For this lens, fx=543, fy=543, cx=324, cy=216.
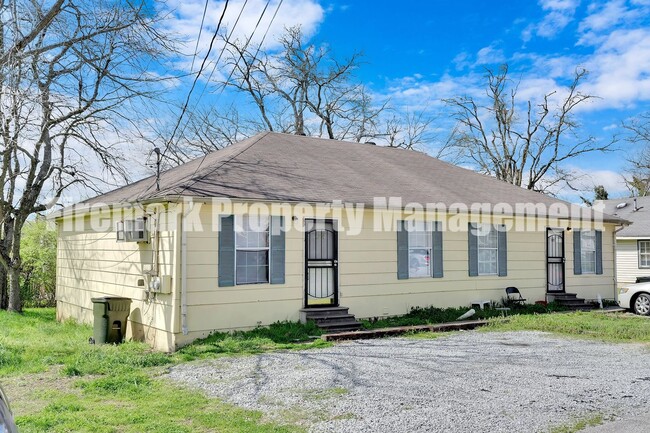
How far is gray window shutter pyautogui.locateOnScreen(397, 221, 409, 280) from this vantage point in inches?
490

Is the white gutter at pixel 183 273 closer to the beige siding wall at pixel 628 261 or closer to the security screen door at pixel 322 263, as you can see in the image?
the security screen door at pixel 322 263

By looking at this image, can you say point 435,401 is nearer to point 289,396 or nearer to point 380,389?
point 380,389

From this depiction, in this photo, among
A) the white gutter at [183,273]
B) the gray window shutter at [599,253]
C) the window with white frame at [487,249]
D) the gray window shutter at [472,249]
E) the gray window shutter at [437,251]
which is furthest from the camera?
the gray window shutter at [599,253]

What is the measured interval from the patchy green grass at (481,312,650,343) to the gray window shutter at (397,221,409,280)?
2124 mm

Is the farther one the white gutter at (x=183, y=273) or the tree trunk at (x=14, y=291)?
the tree trunk at (x=14, y=291)

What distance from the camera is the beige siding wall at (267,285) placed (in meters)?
9.80

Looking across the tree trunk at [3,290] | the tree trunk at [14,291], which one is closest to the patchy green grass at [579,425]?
the tree trunk at [14,291]

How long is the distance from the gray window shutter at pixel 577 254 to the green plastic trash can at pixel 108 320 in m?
12.4

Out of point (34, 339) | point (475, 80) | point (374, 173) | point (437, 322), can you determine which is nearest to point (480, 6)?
point (374, 173)

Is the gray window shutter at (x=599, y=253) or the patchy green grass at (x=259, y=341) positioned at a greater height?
the gray window shutter at (x=599, y=253)

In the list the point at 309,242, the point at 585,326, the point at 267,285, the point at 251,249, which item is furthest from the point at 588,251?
the point at 251,249

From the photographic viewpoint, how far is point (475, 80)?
34562 millimetres

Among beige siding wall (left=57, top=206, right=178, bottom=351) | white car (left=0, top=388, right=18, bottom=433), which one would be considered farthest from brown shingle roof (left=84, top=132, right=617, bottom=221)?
white car (left=0, top=388, right=18, bottom=433)

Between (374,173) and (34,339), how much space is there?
882 cm
